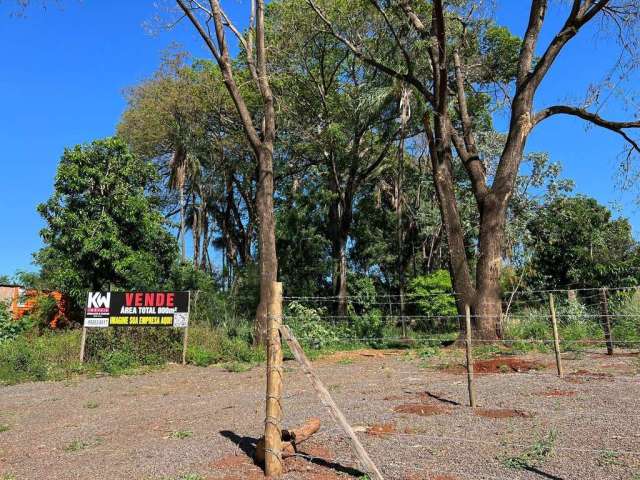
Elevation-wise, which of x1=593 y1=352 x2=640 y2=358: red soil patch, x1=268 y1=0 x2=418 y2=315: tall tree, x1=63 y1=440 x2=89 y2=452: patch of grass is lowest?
x1=63 y1=440 x2=89 y2=452: patch of grass

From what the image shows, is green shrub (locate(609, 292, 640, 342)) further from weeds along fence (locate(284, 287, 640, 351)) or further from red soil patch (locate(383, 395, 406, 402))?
Answer: red soil patch (locate(383, 395, 406, 402))

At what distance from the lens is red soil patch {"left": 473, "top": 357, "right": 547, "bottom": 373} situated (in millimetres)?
10906

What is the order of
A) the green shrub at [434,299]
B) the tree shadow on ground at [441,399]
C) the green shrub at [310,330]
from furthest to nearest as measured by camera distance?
the green shrub at [434,299], the green shrub at [310,330], the tree shadow on ground at [441,399]

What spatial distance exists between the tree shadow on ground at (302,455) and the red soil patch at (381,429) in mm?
919

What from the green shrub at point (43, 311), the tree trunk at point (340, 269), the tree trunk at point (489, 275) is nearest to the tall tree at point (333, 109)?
the tree trunk at point (340, 269)

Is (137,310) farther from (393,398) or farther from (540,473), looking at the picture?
(540,473)

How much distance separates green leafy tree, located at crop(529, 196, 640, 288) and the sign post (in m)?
16.1

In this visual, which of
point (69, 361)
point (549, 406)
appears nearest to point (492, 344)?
point (549, 406)

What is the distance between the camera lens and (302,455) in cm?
533

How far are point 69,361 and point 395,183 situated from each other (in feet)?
62.5

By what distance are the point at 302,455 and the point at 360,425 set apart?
4.43 feet

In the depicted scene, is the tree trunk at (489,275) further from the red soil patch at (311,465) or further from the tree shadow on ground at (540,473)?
the tree shadow on ground at (540,473)

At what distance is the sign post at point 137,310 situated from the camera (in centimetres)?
1395

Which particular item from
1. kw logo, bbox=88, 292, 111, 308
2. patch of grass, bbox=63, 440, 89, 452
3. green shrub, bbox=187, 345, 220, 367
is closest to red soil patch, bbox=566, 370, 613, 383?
patch of grass, bbox=63, 440, 89, 452
